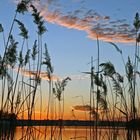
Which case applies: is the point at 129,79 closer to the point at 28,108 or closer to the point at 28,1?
the point at 28,108

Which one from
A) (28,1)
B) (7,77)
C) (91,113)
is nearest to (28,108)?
(7,77)

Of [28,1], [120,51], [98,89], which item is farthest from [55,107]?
[28,1]

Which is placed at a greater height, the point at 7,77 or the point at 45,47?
the point at 45,47

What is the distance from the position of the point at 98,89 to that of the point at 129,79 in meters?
1.58

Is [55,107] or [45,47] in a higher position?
[45,47]

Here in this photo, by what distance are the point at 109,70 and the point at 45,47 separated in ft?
6.51

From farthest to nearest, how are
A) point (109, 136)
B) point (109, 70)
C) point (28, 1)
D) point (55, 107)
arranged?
1. point (55, 107)
2. point (109, 136)
3. point (109, 70)
4. point (28, 1)

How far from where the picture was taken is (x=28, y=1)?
677cm

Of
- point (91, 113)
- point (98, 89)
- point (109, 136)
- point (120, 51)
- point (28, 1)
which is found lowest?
point (109, 136)

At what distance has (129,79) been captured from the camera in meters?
8.53

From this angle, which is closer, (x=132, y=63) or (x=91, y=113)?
(x=132, y=63)

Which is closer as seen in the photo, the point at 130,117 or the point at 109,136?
the point at 130,117

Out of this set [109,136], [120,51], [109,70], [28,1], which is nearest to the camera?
[28,1]

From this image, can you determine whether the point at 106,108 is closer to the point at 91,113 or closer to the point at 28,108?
the point at 91,113
